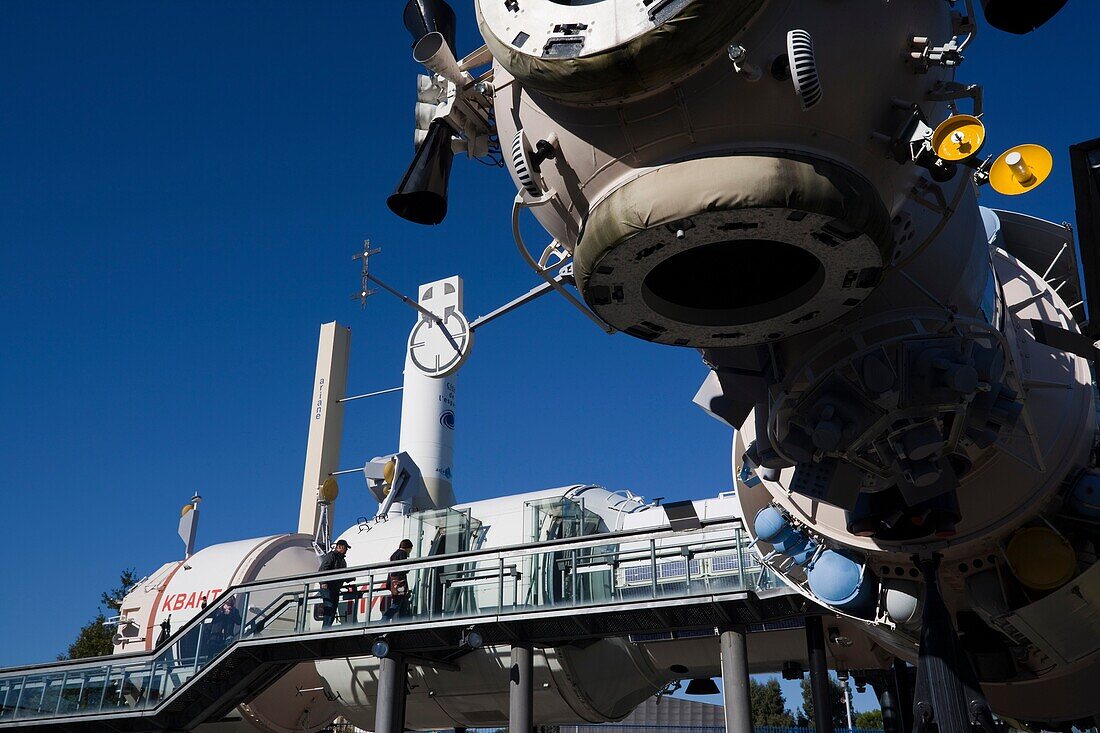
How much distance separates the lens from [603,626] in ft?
45.6

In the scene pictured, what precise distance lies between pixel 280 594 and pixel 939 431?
12.5 meters

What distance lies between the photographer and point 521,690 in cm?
1414

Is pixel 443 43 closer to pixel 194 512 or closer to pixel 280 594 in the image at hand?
pixel 280 594

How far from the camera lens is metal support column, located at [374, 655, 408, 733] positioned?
14.6 meters

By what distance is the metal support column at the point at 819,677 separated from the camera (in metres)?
11.8

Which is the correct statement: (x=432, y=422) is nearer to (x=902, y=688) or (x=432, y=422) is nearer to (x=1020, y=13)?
(x=902, y=688)

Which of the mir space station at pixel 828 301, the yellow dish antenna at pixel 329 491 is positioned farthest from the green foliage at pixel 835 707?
the mir space station at pixel 828 301

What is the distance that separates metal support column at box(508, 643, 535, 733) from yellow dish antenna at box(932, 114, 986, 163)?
35.7 feet

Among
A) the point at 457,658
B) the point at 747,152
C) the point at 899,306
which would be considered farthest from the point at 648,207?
the point at 457,658

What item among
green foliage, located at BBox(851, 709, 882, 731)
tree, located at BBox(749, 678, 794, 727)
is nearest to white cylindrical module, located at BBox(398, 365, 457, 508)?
tree, located at BBox(749, 678, 794, 727)

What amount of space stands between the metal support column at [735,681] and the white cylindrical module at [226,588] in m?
9.52

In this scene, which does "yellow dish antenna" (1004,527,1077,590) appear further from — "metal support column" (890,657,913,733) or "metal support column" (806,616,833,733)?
"metal support column" (890,657,913,733)

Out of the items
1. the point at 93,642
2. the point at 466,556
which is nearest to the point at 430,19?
the point at 466,556

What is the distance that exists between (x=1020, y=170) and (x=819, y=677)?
878 cm
